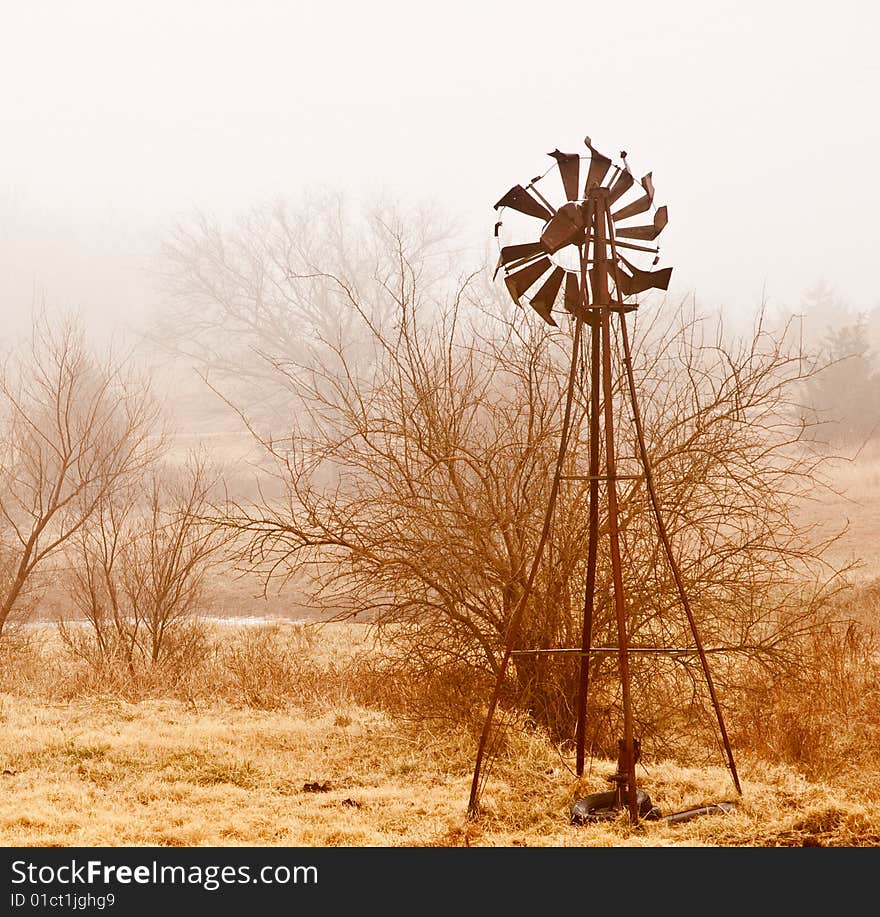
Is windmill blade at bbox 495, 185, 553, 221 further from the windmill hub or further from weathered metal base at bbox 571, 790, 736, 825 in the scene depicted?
weathered metal base at bbox 571, 790, 736, 825

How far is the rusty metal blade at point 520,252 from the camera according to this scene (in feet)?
16.0

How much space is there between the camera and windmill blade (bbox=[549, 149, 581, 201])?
15.7 feet

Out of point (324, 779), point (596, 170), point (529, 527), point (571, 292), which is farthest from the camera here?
point (529, 527)

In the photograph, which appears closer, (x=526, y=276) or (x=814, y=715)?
(x=526, y=276)

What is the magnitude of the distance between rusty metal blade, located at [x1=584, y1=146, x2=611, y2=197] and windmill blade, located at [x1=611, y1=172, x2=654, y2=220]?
0.17 m

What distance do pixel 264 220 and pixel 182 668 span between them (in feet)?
59.1

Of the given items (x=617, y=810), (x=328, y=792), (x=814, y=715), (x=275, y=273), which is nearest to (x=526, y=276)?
(x=617, y=810)

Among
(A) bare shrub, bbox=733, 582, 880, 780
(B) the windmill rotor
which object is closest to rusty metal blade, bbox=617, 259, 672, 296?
(B) the windmill rotor

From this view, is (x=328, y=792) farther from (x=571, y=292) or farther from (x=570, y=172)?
(x=570, y=172)

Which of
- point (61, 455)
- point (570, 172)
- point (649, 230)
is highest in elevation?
point (570, 172)

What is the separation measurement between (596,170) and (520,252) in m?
0.51

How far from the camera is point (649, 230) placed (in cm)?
504

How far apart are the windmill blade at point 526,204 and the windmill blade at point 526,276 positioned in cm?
21
